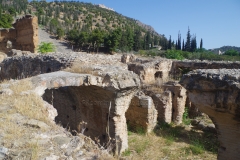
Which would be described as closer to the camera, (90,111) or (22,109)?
(22,109)

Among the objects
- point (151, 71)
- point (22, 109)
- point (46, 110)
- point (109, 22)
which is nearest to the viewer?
point (22, 109)

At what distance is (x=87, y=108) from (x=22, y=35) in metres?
18.6

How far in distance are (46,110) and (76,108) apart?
3.73 metres

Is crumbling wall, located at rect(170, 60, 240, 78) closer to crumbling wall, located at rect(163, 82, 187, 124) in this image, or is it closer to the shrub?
the shrub

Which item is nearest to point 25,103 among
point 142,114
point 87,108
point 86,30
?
point 87,108

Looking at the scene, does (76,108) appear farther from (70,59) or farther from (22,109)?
(22,109)

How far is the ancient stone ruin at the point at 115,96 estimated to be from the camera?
5.97m

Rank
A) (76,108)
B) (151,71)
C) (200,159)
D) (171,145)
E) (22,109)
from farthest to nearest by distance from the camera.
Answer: (151,71)
(171,145)
(76,108)
(200,159)
(22,109)

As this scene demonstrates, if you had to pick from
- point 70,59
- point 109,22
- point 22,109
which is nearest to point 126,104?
point 70,59

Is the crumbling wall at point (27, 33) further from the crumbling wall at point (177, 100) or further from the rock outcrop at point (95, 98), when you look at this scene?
the crumbling wall at point (177, 100)

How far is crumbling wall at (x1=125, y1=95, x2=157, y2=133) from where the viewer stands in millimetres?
9297

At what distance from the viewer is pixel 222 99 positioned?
598 cm

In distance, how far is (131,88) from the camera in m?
6.81

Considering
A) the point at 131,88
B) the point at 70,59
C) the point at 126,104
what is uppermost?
the point at 70,59
